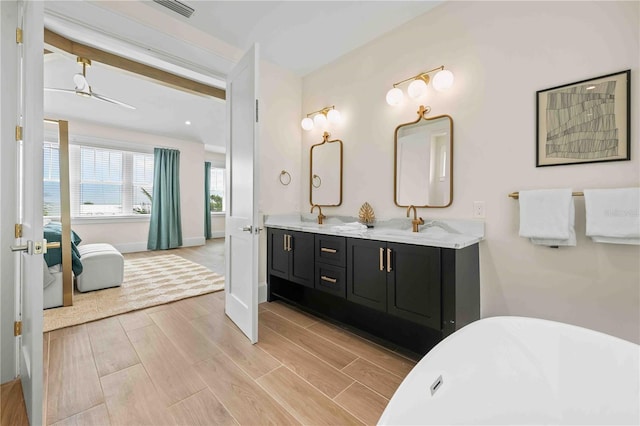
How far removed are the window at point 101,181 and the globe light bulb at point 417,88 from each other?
5.92m

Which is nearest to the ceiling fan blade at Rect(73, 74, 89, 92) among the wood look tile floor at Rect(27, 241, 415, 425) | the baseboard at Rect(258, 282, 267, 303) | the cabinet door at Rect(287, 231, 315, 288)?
the wood look tile floor at Rect(27, 241, 415, 425)

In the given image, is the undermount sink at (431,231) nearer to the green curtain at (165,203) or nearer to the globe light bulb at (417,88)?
the globe light bulb at (417,88)

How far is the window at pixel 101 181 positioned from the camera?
477 centimetres

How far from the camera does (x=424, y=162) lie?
7.21 ft

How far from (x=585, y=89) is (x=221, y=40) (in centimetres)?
280

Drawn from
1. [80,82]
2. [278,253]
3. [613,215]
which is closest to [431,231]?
[613,215]

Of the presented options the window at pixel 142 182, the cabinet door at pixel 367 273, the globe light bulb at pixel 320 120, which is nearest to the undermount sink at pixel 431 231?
the cabinet door at pixel 367 273

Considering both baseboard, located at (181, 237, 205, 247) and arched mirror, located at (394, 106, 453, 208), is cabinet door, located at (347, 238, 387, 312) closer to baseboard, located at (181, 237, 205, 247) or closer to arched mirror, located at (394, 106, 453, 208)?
arched mirror, located at (394, 106, 453, 208)

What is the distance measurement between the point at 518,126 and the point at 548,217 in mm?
625

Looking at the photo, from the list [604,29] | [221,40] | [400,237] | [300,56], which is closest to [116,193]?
[221,40]

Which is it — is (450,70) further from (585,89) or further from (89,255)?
(89,255)

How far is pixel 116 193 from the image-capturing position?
18.5ft

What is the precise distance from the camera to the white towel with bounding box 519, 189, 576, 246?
59.3 inches

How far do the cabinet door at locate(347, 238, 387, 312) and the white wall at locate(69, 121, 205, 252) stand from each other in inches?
215
